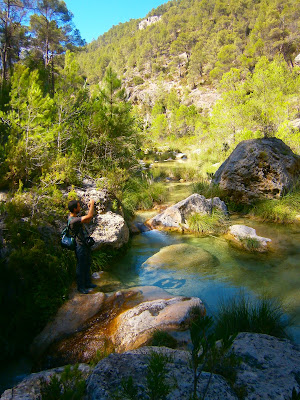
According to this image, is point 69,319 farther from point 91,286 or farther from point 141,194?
point 141,194

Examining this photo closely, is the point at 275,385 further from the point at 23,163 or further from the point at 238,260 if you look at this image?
the point at 23,163

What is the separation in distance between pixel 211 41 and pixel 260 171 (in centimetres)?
6734

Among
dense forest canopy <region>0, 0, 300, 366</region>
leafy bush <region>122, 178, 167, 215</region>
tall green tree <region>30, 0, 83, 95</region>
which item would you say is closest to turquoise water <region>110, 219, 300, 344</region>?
dense forest canopy <region>0, 0, 300, 366</region>

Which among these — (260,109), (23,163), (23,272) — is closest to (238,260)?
(23,272)

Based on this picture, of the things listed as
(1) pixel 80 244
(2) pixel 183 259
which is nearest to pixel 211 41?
(2) pixel 183 259

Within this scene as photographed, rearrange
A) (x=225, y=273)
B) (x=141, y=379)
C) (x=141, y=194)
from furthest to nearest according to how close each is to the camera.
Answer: (x=141, y=194)
(x=225, y=273)
(x=141, y=379)

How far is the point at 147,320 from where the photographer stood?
3596 mm

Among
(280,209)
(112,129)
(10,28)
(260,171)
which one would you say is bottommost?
(280,209)

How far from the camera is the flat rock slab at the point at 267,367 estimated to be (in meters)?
1.95

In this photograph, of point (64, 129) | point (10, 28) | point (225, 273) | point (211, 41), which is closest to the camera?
point (225, 273)

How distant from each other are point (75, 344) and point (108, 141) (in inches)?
264

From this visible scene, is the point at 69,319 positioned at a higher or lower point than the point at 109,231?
lower

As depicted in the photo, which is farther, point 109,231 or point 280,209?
point 280,209

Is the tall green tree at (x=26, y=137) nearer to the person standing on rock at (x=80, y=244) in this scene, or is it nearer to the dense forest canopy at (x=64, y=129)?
the dense forest canopy at (x=64, y=129)
